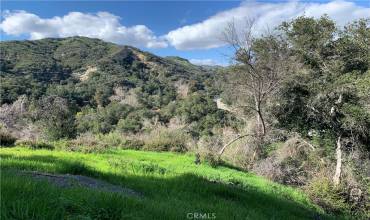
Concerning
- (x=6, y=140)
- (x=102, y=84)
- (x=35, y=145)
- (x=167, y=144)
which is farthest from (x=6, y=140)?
(x=102, y=84)

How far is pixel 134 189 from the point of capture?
7.99m

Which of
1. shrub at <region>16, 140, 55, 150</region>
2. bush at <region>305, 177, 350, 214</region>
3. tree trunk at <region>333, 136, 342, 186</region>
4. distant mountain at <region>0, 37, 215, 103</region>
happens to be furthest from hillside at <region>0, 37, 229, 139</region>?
bush at <region>305, 177, 350, 214</region>

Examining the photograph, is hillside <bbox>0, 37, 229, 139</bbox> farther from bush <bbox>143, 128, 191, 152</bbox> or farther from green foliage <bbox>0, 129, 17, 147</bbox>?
Result: green foliage <bbox>0, 129, 17, 147</bbox>

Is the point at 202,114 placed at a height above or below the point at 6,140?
above

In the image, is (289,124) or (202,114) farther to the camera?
(202,114)

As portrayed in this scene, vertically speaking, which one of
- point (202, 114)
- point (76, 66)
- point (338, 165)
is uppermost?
point (76, 66)

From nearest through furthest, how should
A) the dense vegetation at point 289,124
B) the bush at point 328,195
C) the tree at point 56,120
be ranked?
1. the bush at point 328,195
2. the dense vegetation at point 289,124
3. the tree at point 56,120

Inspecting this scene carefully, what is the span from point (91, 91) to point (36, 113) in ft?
110

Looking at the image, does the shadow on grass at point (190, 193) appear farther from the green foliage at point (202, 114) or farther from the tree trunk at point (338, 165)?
the green foliage at point (202, 114)

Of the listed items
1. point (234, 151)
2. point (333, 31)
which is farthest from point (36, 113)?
point (333, 31)

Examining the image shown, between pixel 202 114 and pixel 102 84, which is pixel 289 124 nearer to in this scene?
pixel 202 114

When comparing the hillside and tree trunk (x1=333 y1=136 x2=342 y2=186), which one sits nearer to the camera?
tree trunk (x1=333 y1=136 x2=342 y2=186)

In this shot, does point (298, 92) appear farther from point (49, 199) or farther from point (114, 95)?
point (114, 95)

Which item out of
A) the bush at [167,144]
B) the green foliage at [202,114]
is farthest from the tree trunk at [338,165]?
the green foliage at [202,114]
